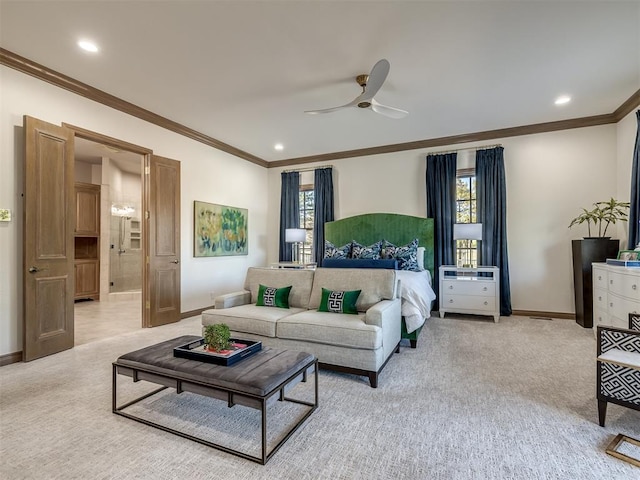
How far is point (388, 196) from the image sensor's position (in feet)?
20.5

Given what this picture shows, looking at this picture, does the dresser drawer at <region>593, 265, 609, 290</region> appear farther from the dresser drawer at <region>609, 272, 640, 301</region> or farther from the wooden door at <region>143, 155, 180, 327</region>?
the wooden door at <region>143, 155, 180, 327</region>

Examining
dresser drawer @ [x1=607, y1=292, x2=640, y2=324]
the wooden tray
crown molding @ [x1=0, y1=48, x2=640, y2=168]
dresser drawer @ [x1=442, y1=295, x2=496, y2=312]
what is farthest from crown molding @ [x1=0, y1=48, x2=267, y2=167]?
dresser drawer @ [x1=607, y1=292, x2=640, y2=324]

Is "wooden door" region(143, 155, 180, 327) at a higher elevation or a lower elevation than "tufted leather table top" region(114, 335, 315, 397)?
higher

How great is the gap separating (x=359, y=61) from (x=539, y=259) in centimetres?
424

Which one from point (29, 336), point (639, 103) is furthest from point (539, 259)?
point (29, 336)

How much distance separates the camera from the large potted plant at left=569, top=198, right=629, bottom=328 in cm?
445

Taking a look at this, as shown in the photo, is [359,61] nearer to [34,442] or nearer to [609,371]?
[609,371]

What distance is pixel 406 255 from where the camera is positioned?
5117 mm

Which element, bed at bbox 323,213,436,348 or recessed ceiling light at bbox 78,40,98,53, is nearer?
recessed ceiling light at bbox 78,40,98,53

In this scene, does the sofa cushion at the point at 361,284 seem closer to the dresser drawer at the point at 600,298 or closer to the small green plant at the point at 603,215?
the dresser drawer at the point at 600,298

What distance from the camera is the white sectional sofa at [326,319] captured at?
9.09 ft

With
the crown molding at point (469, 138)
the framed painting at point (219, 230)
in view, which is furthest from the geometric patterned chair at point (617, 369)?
the framed painting at point (219, 230)

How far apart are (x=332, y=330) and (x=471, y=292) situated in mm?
3168

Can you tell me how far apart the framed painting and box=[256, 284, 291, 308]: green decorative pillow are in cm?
226
